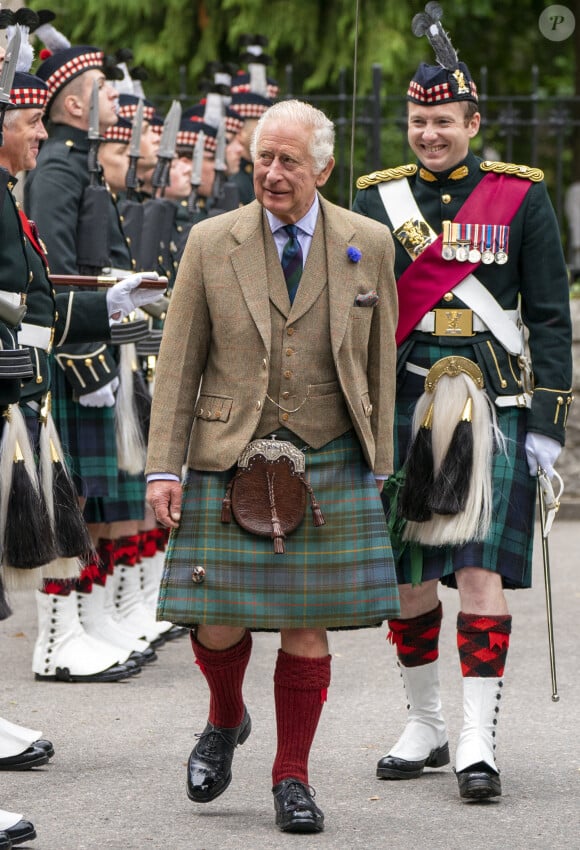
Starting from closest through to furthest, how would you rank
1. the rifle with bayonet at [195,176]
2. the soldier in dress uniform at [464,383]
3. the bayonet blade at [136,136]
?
the soldier in dress uniform at [464,383] < the bayonet blade at [136,136] < the rifle with bayonet at [195,176]

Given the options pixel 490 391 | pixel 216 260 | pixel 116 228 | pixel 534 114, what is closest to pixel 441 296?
pixel 490 391

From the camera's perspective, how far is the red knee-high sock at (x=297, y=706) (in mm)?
4598

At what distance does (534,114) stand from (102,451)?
5533 millimetres

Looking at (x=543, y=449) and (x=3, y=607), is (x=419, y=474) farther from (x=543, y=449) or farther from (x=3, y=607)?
(x=3, y=607)

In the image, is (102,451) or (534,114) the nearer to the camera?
(102,451)

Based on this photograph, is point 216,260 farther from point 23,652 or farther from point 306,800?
point 23,652

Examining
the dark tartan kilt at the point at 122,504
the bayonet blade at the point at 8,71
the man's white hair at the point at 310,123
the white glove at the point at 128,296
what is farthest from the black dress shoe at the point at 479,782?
the dark tartan kilt at the point at 122,504

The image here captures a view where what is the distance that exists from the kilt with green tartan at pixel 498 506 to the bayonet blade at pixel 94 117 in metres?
2.14

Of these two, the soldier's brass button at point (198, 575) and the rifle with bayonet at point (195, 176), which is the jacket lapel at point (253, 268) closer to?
the soldier's brass button at point (198, 575)

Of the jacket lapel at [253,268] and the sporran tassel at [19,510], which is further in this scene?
the sporran tassel at [19,510]

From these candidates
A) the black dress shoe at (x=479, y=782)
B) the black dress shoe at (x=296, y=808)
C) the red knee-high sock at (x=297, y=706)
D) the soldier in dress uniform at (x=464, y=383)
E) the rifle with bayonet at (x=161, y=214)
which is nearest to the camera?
the black dress shoe at (x=296, y=808)

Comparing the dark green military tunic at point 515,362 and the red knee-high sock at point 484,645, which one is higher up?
the dark green military tunic at point 515,362

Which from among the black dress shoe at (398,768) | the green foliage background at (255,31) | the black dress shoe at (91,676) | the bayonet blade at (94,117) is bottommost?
the black dress shoe at (91,676)

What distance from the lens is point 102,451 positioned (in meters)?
6.74
